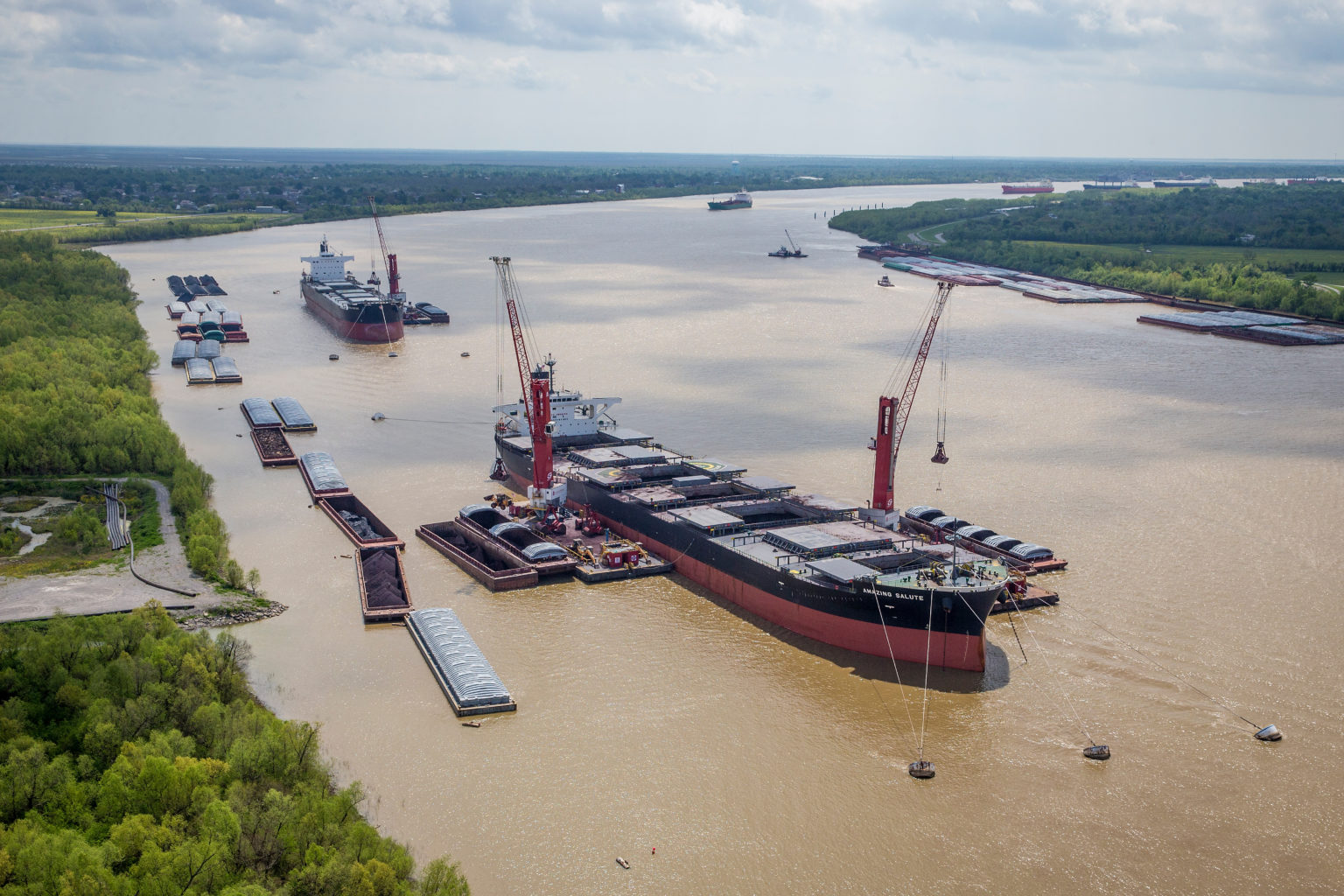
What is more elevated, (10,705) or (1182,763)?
(10,705)

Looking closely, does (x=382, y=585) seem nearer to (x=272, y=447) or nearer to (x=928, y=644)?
(x=928, y=644)

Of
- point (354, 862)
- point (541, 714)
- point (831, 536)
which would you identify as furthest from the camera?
point (831, 536)

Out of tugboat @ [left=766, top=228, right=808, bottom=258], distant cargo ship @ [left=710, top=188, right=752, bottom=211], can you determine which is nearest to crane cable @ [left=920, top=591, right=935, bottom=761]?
tugboat @ [left=766, top=228, right=808, bottom=258]

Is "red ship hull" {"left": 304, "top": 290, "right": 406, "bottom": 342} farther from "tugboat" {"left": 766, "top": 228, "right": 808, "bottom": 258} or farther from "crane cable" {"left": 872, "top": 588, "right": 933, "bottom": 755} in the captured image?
"tugboat" {"left": 766, "top": 228, "right": 808, "bottom": 258}

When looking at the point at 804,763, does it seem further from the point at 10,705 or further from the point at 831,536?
the point at 10,705

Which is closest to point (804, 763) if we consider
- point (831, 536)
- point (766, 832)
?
point (766, 832)

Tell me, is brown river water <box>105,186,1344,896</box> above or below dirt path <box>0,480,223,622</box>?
below

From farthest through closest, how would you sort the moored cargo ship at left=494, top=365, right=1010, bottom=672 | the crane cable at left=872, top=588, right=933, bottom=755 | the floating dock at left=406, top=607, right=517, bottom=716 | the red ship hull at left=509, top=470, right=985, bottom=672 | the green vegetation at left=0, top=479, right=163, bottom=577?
the green vegetation at left=0, top=479, right=163, bottom=577 < the moored cargo ship at left=494, top=365, right=1010, bottom=672 < the red ship hull at left=509, top=470, right=985, bottom=672 < the floating dock at left=406, top=607, right=517, bottom=716 < the crane cable at left=872, top=588, right=933, bottom=755
